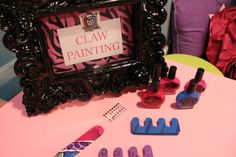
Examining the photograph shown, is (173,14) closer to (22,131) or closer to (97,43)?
(97,43)

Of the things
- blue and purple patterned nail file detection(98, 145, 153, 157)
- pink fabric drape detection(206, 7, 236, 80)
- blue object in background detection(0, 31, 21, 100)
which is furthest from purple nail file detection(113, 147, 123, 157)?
pink fabric drape detection(206, 7, 236, 80)

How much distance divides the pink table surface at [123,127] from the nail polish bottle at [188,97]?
0.06 ft

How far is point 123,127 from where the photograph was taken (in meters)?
0.60

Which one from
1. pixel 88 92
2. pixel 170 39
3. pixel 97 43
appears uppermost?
pixel 97 43

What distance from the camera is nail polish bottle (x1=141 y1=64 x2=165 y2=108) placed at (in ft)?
1.94

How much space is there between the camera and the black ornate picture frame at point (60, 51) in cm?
49

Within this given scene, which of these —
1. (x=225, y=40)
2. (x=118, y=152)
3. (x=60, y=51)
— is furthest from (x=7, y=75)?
(x=225, y=40)

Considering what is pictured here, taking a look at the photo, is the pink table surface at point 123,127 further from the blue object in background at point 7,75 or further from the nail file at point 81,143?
the blue object in background at point 7,75

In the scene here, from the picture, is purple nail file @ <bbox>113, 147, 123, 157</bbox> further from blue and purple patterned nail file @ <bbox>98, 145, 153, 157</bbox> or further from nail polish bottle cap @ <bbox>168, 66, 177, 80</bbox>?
nail polish bottle cap @ <bbox>168, 66, 177, 80</bbox>

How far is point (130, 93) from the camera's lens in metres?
0.67

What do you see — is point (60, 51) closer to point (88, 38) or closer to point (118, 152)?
point (88, 38)

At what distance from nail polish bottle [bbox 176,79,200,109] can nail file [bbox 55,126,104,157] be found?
183 millimetres

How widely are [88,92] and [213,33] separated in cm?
64

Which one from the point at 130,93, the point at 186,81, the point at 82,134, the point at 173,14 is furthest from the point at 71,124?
the point at 173,14
